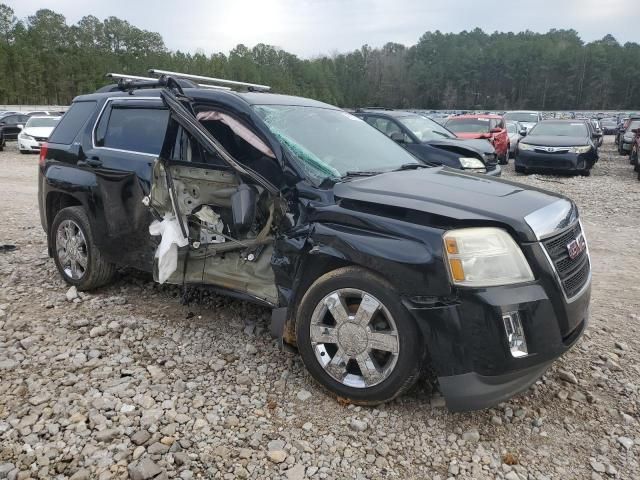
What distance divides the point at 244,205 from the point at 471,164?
23.7 ft

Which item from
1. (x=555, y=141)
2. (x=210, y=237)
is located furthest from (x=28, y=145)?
(x=210, y=237)

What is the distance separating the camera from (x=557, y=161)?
1371 centimetres

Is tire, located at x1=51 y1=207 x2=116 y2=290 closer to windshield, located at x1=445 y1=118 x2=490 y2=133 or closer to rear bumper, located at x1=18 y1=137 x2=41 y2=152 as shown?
windshield, located at x1=445 y1=118 x2=490 y2=133

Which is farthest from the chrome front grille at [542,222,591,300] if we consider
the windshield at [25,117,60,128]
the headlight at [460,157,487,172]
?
the windshield at [25,117,60,128]

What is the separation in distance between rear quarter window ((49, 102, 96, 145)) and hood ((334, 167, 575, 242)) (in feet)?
9.28

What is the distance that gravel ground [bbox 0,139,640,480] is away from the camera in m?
2.52

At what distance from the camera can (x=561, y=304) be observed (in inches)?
106

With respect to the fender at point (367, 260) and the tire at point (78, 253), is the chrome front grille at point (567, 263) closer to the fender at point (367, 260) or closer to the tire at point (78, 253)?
the fender at point (367, 260)

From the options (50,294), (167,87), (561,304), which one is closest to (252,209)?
(167,87)

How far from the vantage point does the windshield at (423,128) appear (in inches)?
417

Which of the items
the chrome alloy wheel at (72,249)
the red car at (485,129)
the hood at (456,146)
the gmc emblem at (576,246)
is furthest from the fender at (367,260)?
the red car at (485,129)

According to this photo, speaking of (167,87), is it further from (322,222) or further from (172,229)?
(322,222)

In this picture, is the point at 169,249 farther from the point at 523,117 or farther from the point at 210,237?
the point at 523,117

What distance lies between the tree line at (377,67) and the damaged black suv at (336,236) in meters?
62.9
